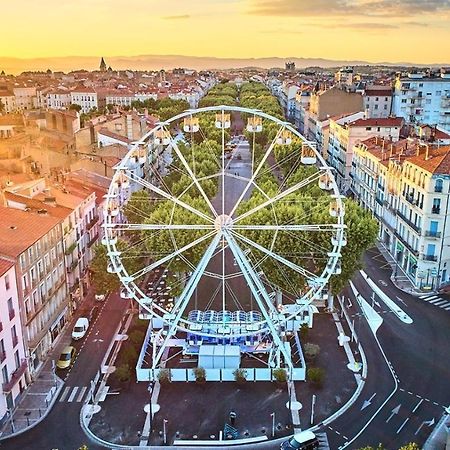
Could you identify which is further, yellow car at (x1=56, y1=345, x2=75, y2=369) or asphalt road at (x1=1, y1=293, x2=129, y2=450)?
yellow car at (x1=56, y1=345, x2=75, y2=369)

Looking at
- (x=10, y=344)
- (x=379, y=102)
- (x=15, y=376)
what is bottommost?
(x=15, y=376)

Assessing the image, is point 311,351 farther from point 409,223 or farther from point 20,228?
point 20,228

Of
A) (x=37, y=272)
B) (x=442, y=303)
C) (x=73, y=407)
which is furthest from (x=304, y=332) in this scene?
(x=37, y=272)

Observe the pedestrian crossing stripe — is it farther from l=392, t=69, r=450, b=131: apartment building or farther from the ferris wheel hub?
l=392, t=69, r=450, b=131: apartment building

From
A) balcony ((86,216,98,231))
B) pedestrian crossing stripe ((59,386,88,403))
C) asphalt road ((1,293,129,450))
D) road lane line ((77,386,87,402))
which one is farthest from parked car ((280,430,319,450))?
balcony ((86,216,98,231))

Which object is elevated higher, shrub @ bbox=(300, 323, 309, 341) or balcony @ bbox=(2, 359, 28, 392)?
balcony @ bbox=(2, 359, 28, 392)

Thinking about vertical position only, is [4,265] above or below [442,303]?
above

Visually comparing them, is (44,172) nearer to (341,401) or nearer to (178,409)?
(178,409)
